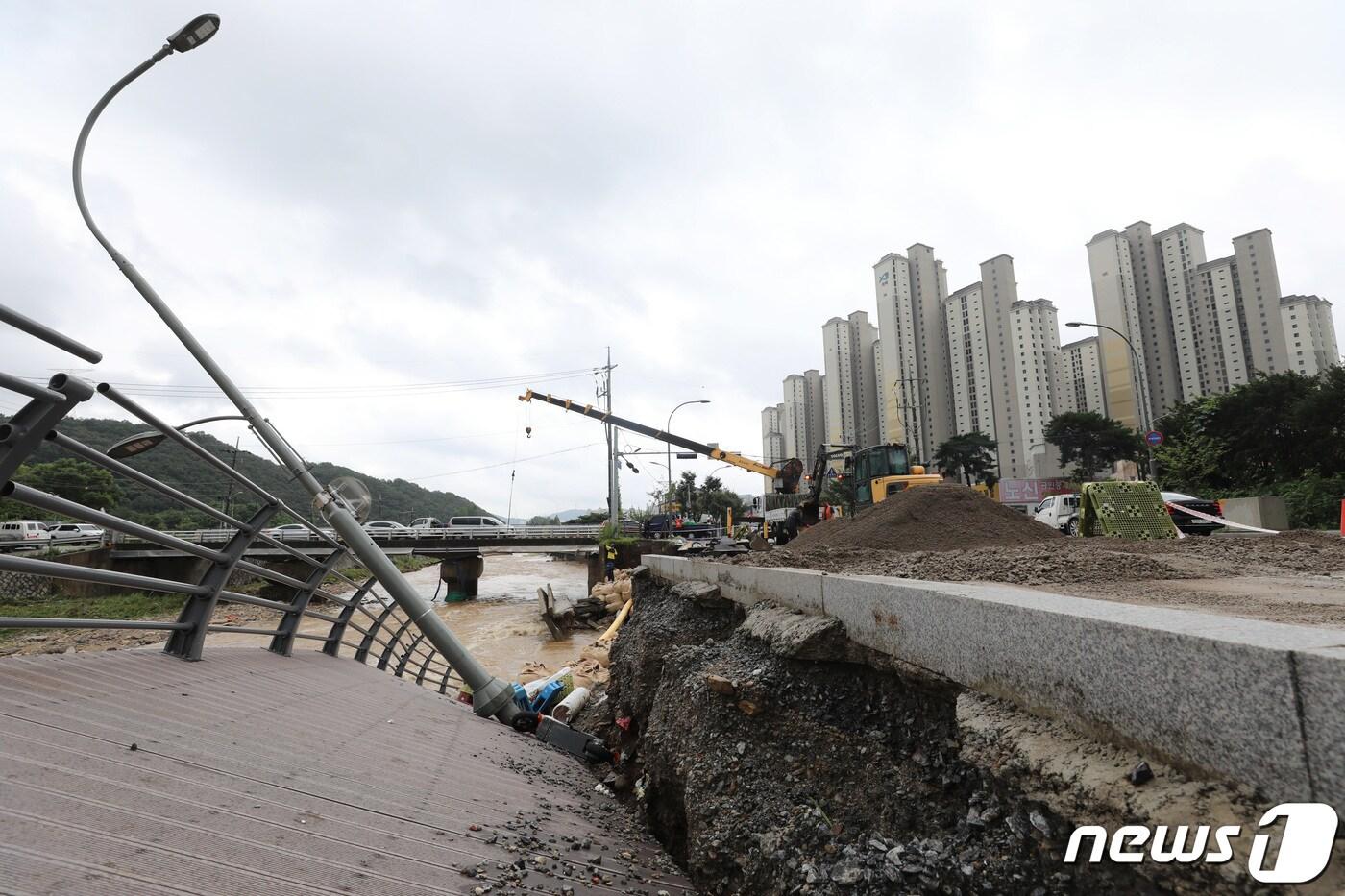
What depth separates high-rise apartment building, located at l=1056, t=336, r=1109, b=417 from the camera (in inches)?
2514

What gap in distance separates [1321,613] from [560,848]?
3133 millimetres

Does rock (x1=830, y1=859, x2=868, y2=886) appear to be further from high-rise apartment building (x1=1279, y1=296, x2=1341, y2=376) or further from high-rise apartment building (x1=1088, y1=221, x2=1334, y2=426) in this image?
high-rise apartment building (x1=1279, y1=296, x2=1341, y2=376)

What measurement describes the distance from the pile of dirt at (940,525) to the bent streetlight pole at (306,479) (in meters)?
4.41

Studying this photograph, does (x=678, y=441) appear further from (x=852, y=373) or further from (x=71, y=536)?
(x=852, y=373)

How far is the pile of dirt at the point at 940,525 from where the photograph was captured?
7910 millimetres

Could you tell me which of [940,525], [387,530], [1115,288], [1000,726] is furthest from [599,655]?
[1115,288]

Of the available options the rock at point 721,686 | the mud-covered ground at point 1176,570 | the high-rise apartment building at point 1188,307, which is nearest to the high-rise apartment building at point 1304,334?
the high-rise apartment building at point 1188,307

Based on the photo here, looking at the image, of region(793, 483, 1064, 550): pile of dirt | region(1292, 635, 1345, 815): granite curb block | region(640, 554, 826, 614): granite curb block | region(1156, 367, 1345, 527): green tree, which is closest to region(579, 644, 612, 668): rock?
region(640, 554, 826, 614): granite curb block

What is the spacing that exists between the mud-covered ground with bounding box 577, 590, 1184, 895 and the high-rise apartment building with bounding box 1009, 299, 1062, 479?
202ft

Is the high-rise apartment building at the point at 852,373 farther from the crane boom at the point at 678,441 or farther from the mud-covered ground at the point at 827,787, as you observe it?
the mud-covered ground at the point at 827,787

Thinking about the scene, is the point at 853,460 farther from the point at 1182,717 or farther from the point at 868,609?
the point at 1182,717

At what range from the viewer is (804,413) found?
289ft

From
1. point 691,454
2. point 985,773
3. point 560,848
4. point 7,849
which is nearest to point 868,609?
point 985,773

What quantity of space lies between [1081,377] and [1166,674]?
7627cm
